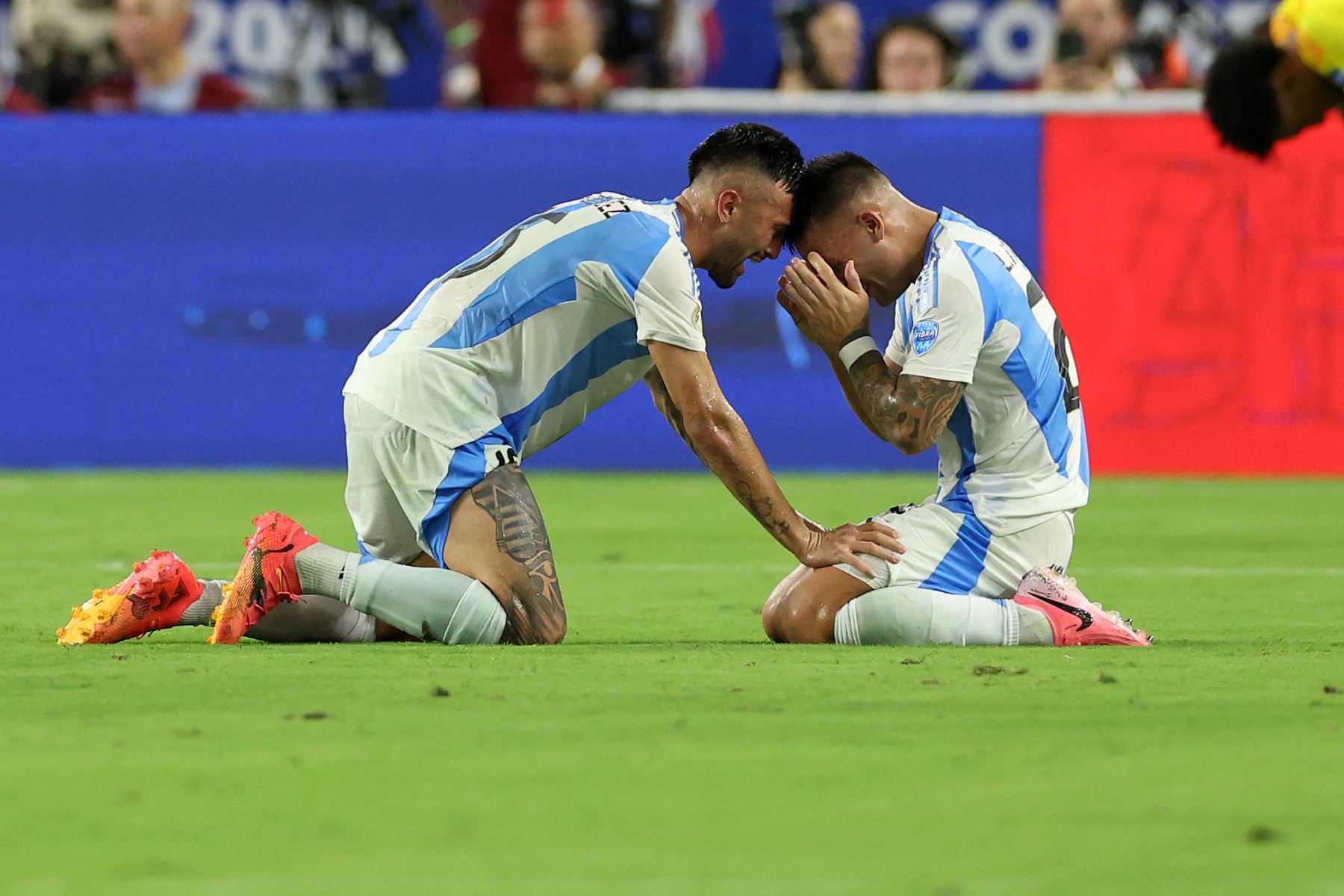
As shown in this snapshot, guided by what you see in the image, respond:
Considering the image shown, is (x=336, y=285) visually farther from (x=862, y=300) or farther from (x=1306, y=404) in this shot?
(x=862, y=300)

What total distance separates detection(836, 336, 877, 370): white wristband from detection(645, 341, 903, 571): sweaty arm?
A: 368mm

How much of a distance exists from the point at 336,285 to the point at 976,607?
651 cm

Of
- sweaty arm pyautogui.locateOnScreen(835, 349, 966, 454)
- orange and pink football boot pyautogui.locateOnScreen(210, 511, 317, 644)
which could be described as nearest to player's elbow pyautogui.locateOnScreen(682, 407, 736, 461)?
sweaty arm pyautogui.locateOnScreen(835, 349, 966, 454)

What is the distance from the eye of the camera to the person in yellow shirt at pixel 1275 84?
414cm

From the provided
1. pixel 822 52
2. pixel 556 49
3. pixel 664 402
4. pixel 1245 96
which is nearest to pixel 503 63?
pixel 556 49

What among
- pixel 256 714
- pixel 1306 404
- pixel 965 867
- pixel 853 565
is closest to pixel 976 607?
pixel 853 565

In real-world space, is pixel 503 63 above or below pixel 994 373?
above

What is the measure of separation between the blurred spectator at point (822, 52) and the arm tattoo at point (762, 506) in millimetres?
7181

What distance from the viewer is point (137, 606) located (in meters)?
5.07

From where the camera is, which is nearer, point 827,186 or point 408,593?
point 408,593

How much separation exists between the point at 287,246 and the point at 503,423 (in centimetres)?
590

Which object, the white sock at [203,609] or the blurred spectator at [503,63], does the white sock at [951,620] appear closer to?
the white sock at [203,609]

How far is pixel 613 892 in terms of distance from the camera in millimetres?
2625

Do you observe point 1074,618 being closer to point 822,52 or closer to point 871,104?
point 871,104
